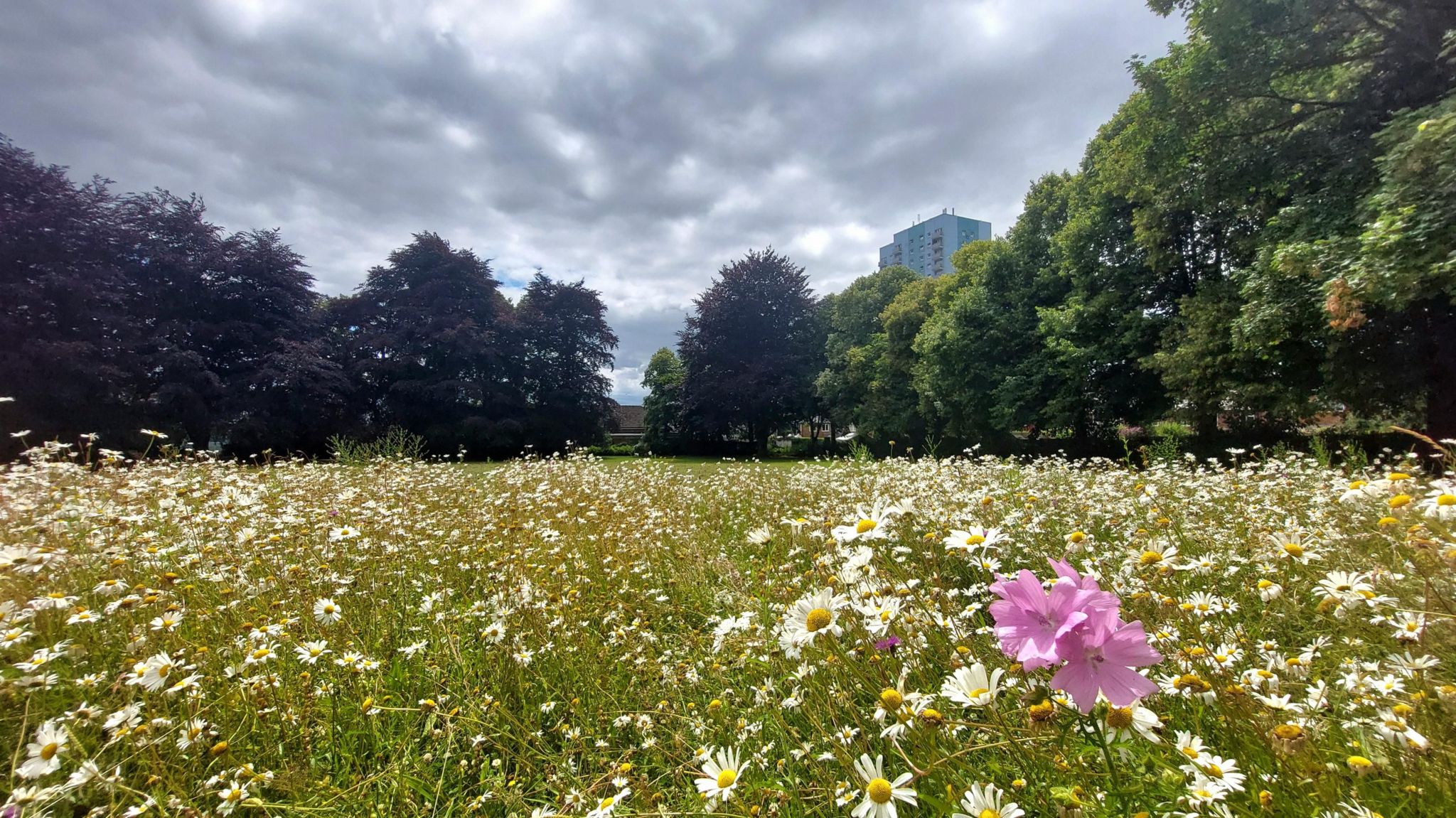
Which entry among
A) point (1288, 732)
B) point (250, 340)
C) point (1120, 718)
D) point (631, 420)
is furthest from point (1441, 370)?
point (631, 420)

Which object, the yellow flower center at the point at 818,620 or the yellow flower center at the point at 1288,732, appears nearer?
the yellow flower center at the point at 1288,732

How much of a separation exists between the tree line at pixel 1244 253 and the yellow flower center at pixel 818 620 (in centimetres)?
928

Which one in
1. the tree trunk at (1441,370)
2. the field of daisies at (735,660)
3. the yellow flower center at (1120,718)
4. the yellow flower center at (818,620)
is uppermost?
the tree trunk at (1441,370)

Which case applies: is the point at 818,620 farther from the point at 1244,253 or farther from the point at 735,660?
the point at 1244,253

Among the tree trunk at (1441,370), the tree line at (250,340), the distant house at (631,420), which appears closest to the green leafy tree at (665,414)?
the tree line at (250,340)

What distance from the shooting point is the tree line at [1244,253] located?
24.3 feet

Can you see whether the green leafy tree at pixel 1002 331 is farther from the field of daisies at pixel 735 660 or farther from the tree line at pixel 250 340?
the tree line at pixel 250 340

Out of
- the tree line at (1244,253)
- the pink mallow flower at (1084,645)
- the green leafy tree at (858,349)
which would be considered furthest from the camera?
the green leafy tree at (858,349)

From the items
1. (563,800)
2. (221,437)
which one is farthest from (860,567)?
(221,437)

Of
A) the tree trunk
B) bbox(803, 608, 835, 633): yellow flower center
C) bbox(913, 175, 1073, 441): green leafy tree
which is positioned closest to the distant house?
bbox(913, 175, 1073, 441): green leafy tree

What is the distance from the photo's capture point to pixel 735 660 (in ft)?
7.26

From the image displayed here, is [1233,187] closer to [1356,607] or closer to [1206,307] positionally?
[1206,307]

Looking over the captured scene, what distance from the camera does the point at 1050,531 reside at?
3359 mm

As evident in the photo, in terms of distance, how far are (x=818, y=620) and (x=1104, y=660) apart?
62 cm
